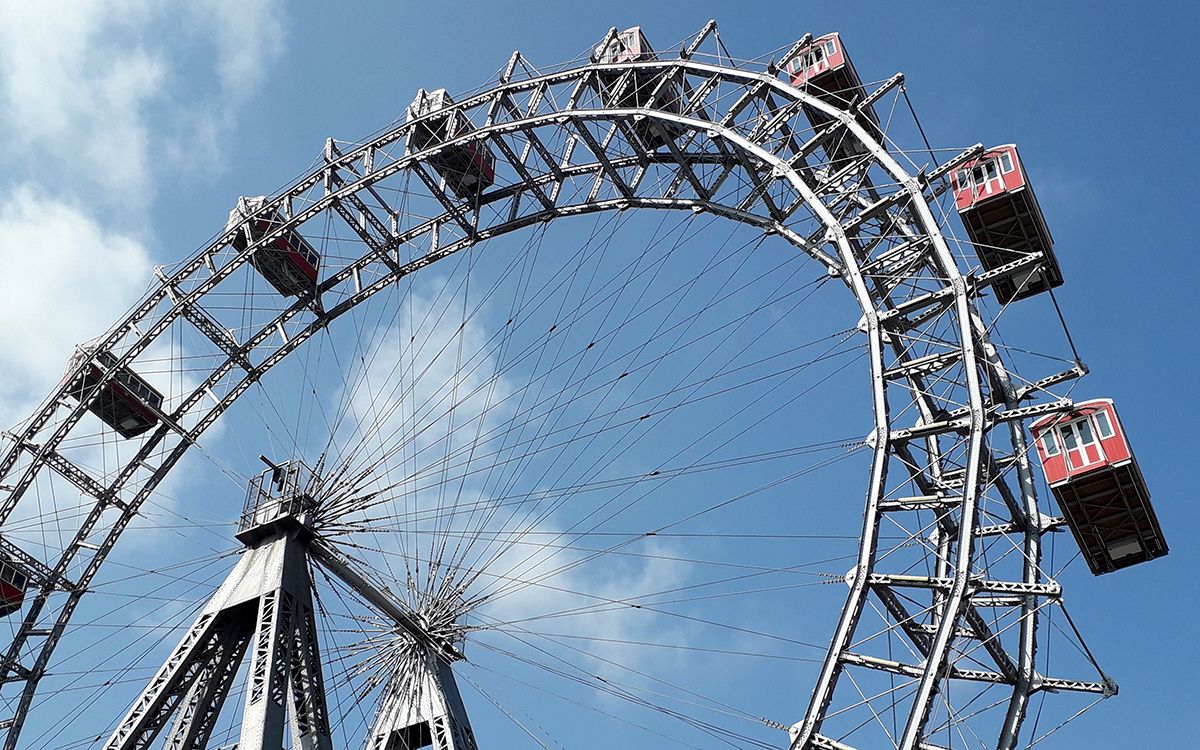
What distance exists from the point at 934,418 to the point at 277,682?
1224 cm

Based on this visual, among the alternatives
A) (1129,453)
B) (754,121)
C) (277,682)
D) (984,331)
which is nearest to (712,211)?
(754,121)

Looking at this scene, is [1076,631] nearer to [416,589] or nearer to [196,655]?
[416,589]

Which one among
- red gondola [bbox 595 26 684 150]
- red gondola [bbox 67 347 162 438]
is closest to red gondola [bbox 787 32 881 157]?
red gondola [bbox 595 26 684 150]

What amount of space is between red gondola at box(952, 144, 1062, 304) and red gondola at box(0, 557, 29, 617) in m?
23.8

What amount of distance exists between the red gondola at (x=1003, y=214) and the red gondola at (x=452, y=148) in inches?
438

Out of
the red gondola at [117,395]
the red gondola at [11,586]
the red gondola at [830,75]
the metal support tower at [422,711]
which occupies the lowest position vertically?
the metal support tower at [422,711]

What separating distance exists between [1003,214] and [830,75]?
5.45m

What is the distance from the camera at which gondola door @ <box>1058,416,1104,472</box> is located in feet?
70.1

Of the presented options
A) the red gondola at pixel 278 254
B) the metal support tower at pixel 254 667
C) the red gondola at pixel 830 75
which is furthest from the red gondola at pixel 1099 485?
the red gondola at pixel 278 254

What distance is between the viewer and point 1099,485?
21547 mm

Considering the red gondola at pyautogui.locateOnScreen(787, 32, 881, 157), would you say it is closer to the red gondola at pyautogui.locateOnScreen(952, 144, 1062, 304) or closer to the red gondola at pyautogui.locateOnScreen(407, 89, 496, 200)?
the red gondola at pyautogui.locateOnScreen(952, 144, 1062, 304)

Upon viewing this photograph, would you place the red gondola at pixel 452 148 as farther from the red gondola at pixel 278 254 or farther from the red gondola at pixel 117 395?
the red gondola at pixel 117 395

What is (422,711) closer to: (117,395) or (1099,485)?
(1099,485)

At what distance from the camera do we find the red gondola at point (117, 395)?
33500 millimetres
